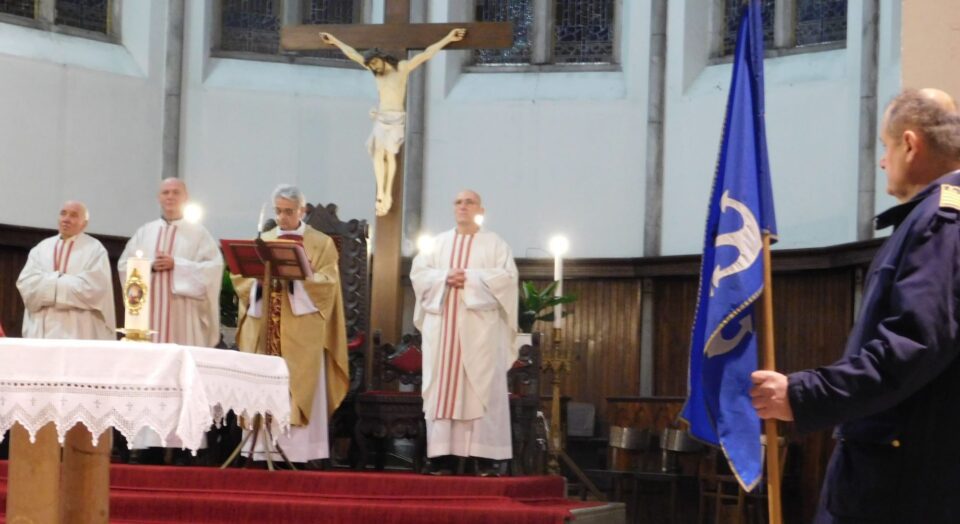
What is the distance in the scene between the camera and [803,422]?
9.31 ft

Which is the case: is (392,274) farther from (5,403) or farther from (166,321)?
(5,403)

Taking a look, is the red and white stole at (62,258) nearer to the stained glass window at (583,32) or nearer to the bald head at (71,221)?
the bald head at (71,221)

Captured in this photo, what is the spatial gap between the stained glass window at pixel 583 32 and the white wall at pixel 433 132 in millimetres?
286

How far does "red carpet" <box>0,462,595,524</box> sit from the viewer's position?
6863mm

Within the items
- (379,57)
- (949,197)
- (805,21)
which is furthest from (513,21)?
(949,197)

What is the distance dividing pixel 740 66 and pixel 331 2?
462 inches

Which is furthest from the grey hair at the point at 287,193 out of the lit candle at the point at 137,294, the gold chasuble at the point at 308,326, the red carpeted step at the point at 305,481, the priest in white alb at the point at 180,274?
the lit candle at the point at 137,294

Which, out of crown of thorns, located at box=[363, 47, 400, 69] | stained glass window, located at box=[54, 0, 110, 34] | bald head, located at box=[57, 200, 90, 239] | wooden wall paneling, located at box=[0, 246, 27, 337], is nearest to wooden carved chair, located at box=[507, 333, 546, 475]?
crown of thorns, located at box=[363, 47, 400, 69]

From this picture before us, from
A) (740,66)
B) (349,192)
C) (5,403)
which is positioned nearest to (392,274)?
(349,192)

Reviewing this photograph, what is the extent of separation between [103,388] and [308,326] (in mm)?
4000

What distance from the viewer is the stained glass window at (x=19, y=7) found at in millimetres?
13086

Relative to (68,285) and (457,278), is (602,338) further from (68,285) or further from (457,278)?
(68,285)

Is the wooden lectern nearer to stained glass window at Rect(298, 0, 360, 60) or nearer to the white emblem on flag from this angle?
the white emblem on flag

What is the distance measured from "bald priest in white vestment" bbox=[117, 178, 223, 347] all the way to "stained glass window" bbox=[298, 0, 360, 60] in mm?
5978
